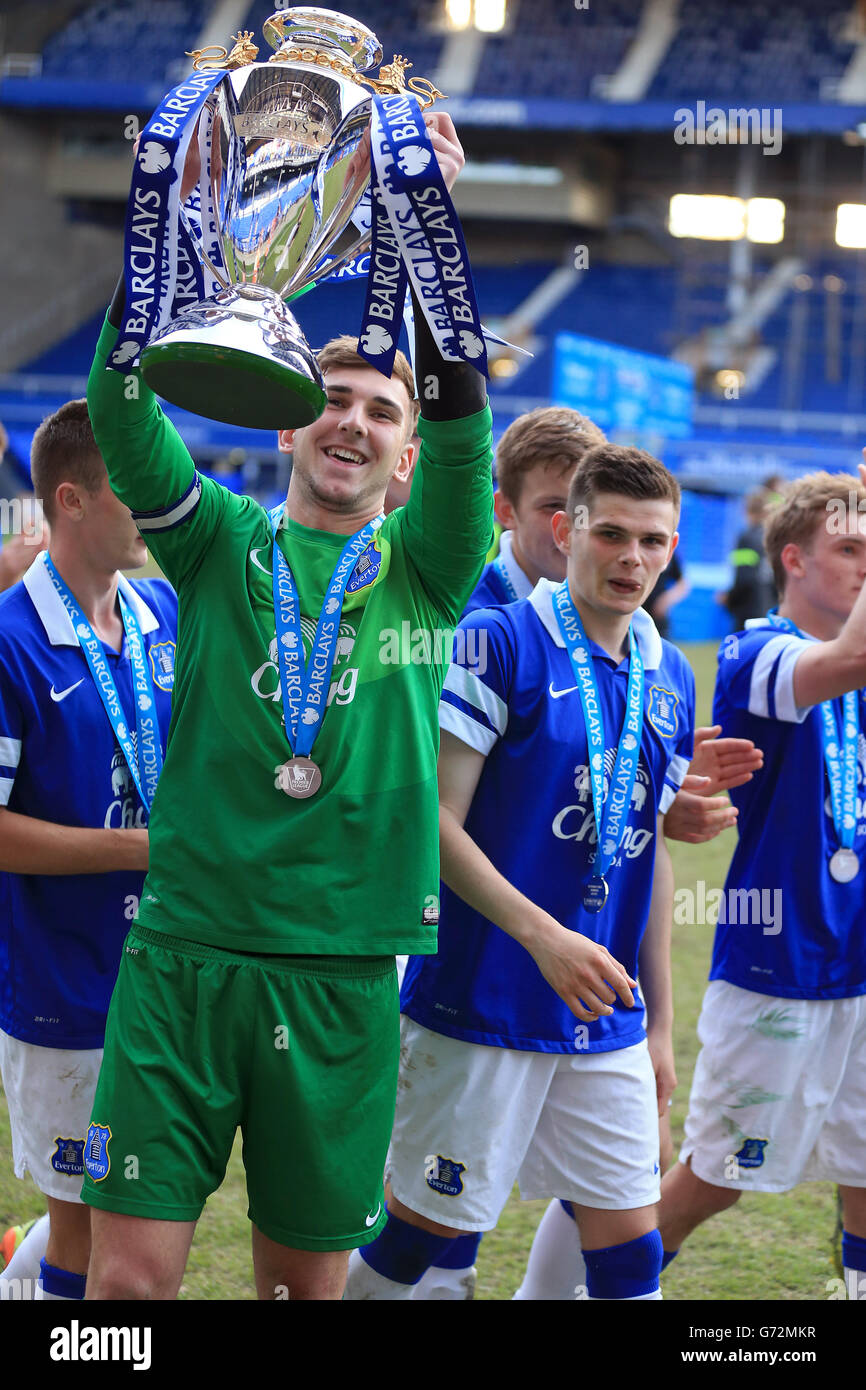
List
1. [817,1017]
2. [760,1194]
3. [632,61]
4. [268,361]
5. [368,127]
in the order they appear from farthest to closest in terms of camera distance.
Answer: [632,61] < [760,1194] < [817,1017] < [368,127] < [268,361]

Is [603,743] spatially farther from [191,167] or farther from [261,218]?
[191,167]

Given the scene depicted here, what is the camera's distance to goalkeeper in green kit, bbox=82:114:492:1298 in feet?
6.62

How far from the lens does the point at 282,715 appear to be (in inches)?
83.6

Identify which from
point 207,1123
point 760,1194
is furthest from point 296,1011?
point 760,1194

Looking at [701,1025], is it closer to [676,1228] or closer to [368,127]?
[676,1228]

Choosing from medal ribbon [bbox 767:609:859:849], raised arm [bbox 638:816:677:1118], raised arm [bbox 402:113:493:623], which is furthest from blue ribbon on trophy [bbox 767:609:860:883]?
raised arm [bbox 402:113:493:623]

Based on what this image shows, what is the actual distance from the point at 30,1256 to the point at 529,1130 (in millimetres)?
983

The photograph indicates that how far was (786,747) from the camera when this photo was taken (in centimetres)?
306

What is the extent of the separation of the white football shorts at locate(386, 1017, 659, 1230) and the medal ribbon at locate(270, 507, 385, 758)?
2.52 feet

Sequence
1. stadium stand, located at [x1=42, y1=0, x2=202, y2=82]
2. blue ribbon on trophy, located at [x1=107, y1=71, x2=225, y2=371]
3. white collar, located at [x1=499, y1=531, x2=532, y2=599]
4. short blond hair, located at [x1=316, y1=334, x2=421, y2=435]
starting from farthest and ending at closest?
stadium stand, located at [x1=42, y1=0, x2=202, y2=82], white collar, located at [x1=499, y1=531, x2=532, y2=599], short blond hair, located at [x1=316, y1=334, x2=421, y2=435], blue ribbon on trophy, located at [x1=107, y1=71, x2=225, y2=371]

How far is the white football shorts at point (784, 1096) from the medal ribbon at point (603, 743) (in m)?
0.69

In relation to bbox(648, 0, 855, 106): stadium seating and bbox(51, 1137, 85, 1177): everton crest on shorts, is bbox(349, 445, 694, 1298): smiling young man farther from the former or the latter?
bbox(648, 0, 855, 106): stadium seating
